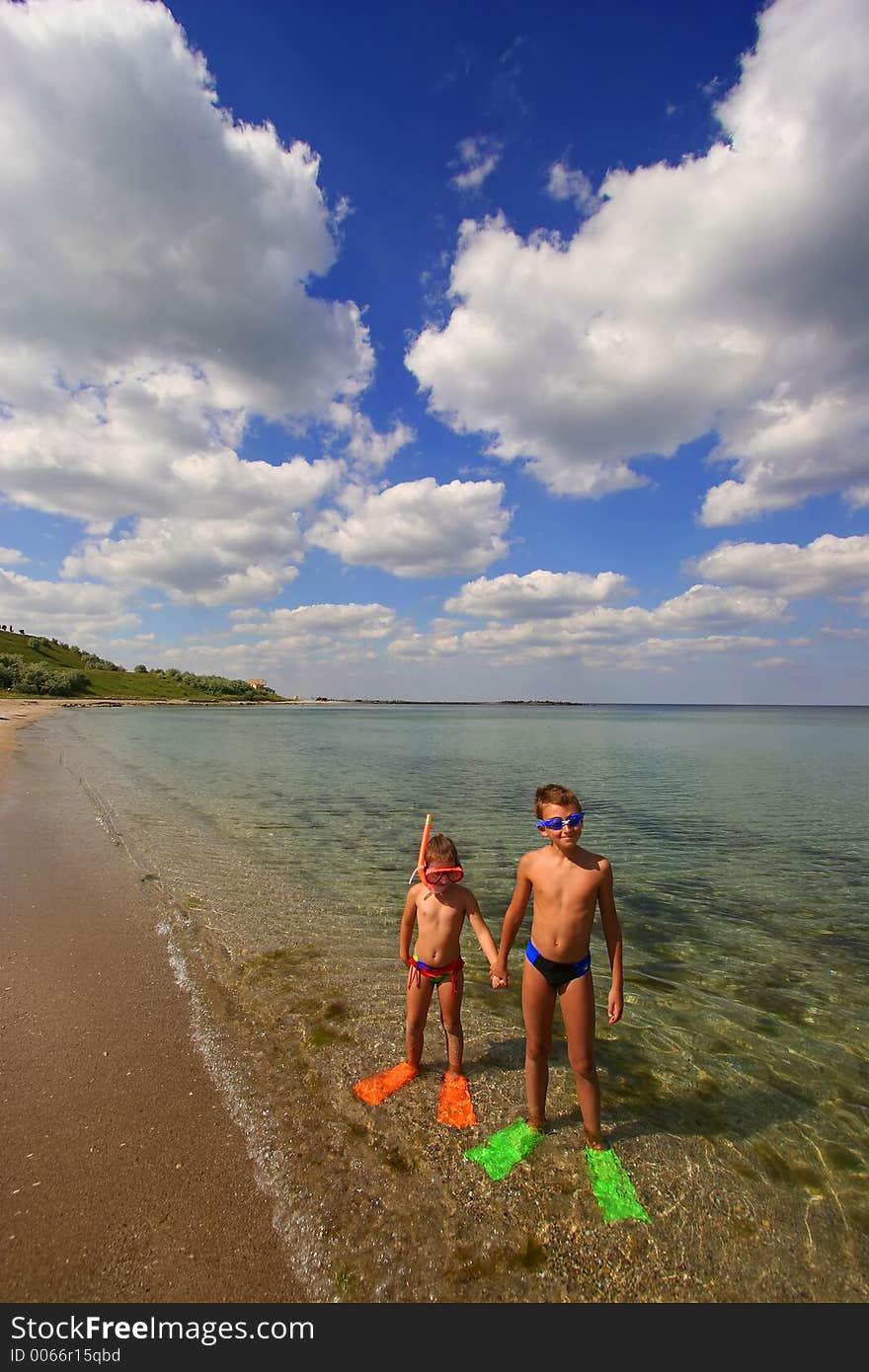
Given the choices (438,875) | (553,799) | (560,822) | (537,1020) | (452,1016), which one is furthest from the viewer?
(452,1016)

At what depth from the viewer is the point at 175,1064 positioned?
627 centimetres

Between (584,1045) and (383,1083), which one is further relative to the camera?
(383,1083)

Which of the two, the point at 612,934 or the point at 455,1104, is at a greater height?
the point at 612,934

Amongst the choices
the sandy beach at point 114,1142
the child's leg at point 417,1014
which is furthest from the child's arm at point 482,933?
the sandy beach at point 114,1142

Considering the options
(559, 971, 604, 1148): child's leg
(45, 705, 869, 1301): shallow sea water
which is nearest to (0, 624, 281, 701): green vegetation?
(45, 705, 869, 1301): shallow sea water

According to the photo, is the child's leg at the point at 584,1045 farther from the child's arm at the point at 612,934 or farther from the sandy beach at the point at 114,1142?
the sandy beach at the point at 114,1142

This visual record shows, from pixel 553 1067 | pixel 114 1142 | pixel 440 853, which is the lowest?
pixel 553 1067

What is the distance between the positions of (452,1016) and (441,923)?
1.14 metres

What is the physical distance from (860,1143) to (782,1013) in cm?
280

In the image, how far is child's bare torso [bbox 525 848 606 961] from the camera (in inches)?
197

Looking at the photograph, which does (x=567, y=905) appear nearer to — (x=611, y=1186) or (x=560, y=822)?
(x=560, y=822)

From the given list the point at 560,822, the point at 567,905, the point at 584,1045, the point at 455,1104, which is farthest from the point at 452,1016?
the point at 560,822

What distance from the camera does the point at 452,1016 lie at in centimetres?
594
